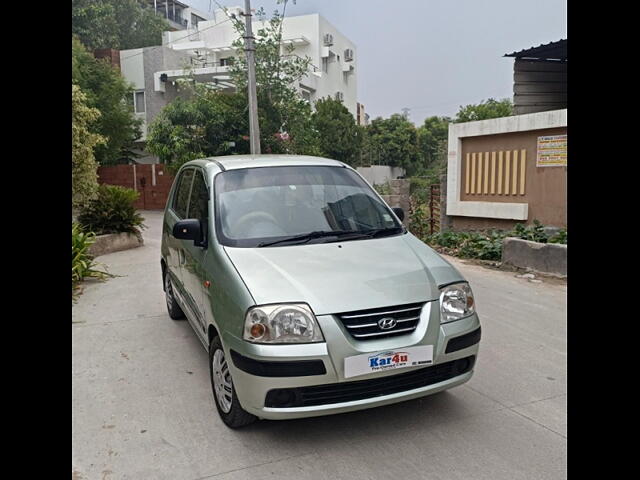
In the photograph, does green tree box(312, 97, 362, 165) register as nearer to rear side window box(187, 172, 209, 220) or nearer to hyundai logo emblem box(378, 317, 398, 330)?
rear side window box(187, 172, 209, 220)

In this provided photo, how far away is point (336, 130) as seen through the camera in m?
29.8

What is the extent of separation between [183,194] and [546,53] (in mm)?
9406

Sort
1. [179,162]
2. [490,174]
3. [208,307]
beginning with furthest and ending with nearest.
Answer: [179,162] → [490,174] → [208,307]

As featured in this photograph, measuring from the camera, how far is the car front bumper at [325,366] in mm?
3066

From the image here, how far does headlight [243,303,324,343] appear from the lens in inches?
123

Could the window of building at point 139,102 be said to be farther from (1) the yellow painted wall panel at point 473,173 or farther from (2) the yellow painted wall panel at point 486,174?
(2) the yellow painted wall panel at point 486,174

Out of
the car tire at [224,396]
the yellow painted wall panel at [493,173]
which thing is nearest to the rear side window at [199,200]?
the car tire at [224,396]

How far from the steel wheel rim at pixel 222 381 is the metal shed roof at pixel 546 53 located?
10071 millimetres

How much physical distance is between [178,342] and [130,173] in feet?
65.1

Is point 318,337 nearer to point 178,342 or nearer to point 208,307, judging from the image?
point 208,307

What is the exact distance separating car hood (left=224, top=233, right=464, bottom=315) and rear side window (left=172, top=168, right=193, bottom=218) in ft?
5.64
